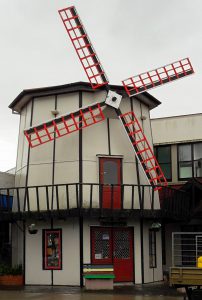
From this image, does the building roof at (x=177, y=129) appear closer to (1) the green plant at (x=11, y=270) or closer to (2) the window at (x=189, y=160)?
(2) the window at (x=189, y=160)

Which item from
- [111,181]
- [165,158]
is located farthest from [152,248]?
[165,158]

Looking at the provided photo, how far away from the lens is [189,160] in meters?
30.2

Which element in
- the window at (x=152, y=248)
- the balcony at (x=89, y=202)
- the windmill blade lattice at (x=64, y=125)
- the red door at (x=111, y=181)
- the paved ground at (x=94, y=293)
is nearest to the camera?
the paved ground at (x=94, y=293)

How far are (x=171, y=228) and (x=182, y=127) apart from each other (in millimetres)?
5490

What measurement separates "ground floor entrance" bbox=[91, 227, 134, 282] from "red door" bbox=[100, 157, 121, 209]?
1245mm

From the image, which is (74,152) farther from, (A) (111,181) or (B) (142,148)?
(B) (142,148)

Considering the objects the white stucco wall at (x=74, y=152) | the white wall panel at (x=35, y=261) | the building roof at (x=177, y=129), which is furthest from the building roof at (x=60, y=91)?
the white wall panel at (x=35, y=261)

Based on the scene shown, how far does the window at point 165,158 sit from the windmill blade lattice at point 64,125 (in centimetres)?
719

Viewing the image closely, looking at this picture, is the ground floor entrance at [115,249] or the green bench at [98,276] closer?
the green bench at [98,276]

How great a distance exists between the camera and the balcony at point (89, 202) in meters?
23.1

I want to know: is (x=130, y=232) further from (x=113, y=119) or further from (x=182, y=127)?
A: (x=182, y=127)

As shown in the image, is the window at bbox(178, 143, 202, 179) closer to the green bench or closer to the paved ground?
the paved ground

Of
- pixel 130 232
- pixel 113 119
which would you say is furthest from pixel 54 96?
pixel 130 232

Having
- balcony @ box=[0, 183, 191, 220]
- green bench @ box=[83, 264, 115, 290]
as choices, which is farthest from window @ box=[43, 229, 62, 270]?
green bench @ box=[83, 264, 115, 290]
